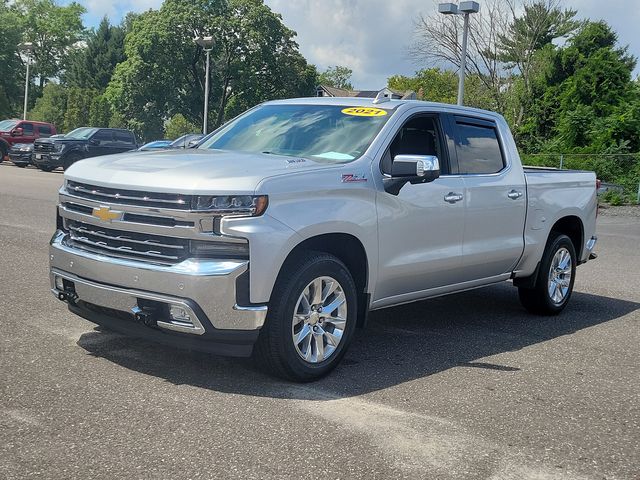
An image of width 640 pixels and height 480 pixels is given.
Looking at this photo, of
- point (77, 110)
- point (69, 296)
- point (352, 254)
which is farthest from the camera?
point (77, 110)

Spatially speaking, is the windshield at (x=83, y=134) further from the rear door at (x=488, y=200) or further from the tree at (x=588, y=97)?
the rear door at (x=488, y=200)

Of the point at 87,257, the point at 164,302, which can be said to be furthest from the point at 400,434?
the point at 87,257

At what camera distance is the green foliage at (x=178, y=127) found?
63656 mm

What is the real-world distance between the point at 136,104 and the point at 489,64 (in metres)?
28.0

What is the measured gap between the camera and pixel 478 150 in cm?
673

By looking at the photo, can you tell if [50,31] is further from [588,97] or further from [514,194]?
[514,194]

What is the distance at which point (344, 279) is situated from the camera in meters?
5.17

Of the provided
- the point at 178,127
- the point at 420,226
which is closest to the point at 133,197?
the point at 420,226

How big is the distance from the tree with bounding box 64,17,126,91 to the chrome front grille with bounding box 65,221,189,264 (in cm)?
7802

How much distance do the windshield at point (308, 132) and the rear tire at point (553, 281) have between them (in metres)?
2.51

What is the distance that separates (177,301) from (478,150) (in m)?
3.27

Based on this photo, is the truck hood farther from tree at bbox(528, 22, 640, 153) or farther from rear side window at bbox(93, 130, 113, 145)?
tree at bbox(528, 22, 640, 153)

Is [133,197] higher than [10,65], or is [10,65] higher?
[10,65]

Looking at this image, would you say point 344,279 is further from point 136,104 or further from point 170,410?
point 136,104
